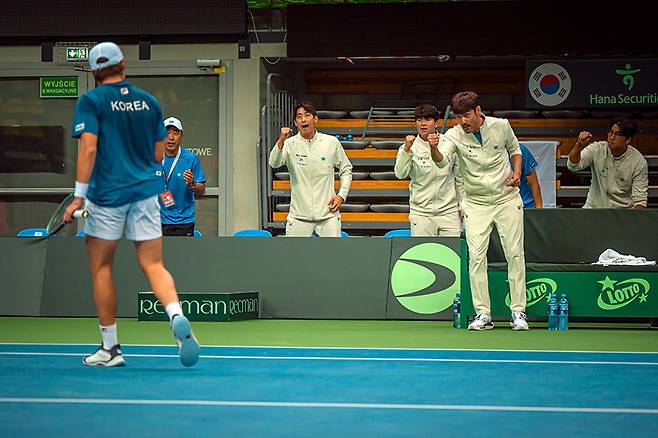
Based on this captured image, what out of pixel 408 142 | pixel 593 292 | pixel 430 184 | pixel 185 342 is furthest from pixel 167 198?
pixel 185 342

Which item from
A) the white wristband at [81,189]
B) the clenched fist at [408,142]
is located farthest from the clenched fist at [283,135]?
the white wristband at [81,189]

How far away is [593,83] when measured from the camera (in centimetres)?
1723

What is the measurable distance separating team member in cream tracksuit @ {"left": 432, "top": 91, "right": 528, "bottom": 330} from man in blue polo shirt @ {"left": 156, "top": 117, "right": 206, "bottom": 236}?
3.18 m

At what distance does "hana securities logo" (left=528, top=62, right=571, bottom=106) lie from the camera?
17.2 m

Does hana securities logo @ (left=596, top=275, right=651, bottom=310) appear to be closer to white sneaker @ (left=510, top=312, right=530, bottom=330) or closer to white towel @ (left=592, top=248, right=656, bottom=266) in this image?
white towel @ (left=592, top=248, right=656, bottom=266)

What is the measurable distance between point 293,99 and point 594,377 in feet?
47.3

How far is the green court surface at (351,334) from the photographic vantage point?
28.7 feet

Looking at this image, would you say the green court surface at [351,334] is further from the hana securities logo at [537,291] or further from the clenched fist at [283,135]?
the clenched fist at [283,135]

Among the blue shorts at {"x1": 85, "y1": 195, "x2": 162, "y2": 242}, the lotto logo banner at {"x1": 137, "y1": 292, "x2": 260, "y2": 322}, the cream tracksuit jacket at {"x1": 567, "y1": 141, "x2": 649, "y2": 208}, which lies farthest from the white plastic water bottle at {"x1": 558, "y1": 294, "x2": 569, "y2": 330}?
the blue shorts at {"x1": 85, "y1": 195, "x2": 162, "y2": 242}

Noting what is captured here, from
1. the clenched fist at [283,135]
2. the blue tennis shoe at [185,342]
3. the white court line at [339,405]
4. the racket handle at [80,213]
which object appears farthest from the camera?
the clenched fist at [283,135]

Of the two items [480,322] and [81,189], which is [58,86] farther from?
[81,189]

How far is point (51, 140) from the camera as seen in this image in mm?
19203

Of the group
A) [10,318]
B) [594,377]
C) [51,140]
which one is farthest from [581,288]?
[51,140]

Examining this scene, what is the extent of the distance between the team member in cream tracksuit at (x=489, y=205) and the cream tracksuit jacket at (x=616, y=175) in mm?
1596
